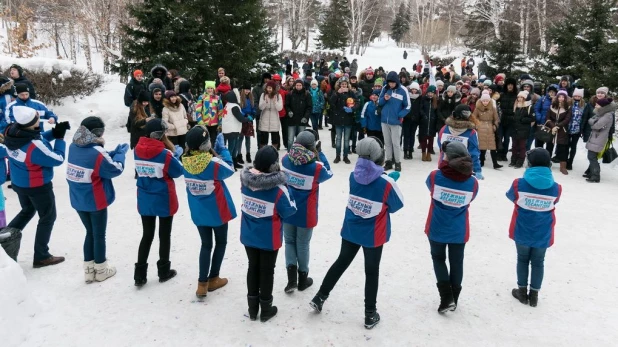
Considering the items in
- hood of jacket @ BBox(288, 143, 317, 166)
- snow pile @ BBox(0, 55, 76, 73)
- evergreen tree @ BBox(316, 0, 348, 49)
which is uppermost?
evergreen tree @ BBox(316, 0, 348, 49)

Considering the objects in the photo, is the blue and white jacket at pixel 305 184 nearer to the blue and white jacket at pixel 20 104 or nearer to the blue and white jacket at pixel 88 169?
the blue and white jacket at pixel 88 169

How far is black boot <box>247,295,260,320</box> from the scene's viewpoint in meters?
4.05

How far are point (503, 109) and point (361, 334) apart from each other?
27.7 ft

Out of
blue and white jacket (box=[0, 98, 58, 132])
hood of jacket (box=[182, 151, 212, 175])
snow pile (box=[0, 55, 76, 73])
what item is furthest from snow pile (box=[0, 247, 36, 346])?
snow pile (box=[0, 55, 76, 73])

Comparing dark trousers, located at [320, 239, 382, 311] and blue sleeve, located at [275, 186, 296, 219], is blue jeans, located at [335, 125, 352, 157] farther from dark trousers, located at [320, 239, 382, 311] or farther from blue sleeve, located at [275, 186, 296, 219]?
blue sleeve, located at [275, 186, 296, 219]

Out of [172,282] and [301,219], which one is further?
[172,282]

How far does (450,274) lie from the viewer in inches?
171

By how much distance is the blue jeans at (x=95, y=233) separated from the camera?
466 cm

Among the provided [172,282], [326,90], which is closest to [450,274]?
[172,282]

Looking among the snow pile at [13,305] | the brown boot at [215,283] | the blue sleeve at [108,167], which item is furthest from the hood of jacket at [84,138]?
the brown boot at [215,283]

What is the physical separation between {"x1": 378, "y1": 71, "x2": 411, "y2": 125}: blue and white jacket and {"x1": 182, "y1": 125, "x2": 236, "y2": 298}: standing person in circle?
556cm

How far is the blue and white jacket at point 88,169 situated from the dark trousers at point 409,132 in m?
7.68

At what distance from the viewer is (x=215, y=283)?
4633mm

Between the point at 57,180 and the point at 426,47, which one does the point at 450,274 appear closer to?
the point at 57,180
